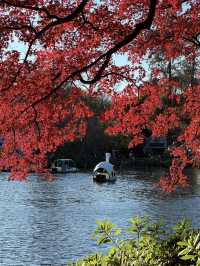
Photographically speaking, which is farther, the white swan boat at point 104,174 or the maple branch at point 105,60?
the white swan boat at point 104,174

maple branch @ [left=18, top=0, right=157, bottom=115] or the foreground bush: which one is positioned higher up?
maple branch @ [left=18, top=0, right=157, bottom=115]

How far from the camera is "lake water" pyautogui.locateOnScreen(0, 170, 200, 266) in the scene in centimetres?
3116

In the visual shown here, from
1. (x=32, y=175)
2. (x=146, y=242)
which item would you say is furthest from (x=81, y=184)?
(x=146, y=242)

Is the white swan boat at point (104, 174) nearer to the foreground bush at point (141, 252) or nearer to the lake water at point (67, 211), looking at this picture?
the lake water at point (67, 211)

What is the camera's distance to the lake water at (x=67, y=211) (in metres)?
31.2

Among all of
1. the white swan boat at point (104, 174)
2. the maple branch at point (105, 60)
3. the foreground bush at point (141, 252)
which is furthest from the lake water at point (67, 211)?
the foreground bush at point (141, 252)

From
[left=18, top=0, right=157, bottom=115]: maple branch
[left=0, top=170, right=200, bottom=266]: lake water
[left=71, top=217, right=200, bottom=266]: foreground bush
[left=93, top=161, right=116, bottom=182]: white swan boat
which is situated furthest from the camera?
[left=93, top=161, right=116, bottom=182]: white swan boat

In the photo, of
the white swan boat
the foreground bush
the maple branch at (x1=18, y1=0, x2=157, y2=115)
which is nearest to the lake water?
the white swan boat

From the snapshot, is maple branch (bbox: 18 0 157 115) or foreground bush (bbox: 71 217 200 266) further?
maple branch (bbox: 18 0 157 115)

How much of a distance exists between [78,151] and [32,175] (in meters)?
26.2

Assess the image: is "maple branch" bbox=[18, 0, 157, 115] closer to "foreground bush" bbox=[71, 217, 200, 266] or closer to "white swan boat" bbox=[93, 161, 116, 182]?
"foreground bush" bbox=[71, 217, 200, 266]

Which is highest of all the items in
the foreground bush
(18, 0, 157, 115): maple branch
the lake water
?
(18, 0, 157, 115): maple branch

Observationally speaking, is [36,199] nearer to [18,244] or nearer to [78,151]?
[18,244]

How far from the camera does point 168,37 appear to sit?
1939 cm
